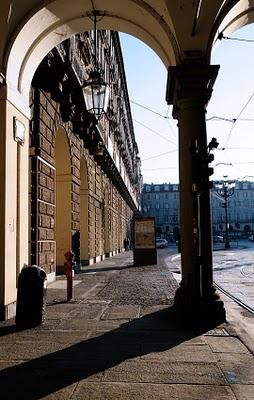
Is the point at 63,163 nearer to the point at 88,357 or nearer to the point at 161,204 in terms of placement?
the point at 88,357

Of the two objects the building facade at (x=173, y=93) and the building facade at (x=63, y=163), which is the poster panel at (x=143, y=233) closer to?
the building facade at (x=63, y=163)

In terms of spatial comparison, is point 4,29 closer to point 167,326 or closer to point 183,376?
point 167,326

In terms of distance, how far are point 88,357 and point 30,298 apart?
226cm

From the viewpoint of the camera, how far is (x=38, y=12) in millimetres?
8891

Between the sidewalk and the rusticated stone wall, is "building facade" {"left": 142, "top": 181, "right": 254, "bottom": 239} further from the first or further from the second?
the sidewalk

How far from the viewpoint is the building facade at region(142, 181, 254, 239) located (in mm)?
118375

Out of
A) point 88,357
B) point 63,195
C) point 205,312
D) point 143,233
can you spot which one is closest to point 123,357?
point 88,357

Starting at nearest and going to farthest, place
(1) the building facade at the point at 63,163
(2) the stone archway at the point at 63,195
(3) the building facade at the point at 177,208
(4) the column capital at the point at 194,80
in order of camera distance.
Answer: (4) the column capital at the point at 194,80, (1) the building facade at the point at 63,163, (2) the stone archway at the point at 63,195, (3) the building facade at the point at 177,208

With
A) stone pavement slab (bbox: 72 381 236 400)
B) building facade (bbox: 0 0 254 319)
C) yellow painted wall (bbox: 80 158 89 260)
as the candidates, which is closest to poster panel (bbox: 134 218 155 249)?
yellow painted wall (bbox: 80 158 89 260)

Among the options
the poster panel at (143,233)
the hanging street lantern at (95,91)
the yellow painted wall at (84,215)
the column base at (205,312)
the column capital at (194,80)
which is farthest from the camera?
the poster panel at (143,233)

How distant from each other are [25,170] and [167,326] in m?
4.15

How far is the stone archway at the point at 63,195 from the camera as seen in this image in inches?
631

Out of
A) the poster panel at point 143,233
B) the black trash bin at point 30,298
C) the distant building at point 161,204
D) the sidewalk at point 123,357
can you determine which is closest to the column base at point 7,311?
the sidewalk at point 123,357

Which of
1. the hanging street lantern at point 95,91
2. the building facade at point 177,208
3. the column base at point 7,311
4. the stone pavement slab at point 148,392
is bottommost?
the stone pavement slab at point 148,392
